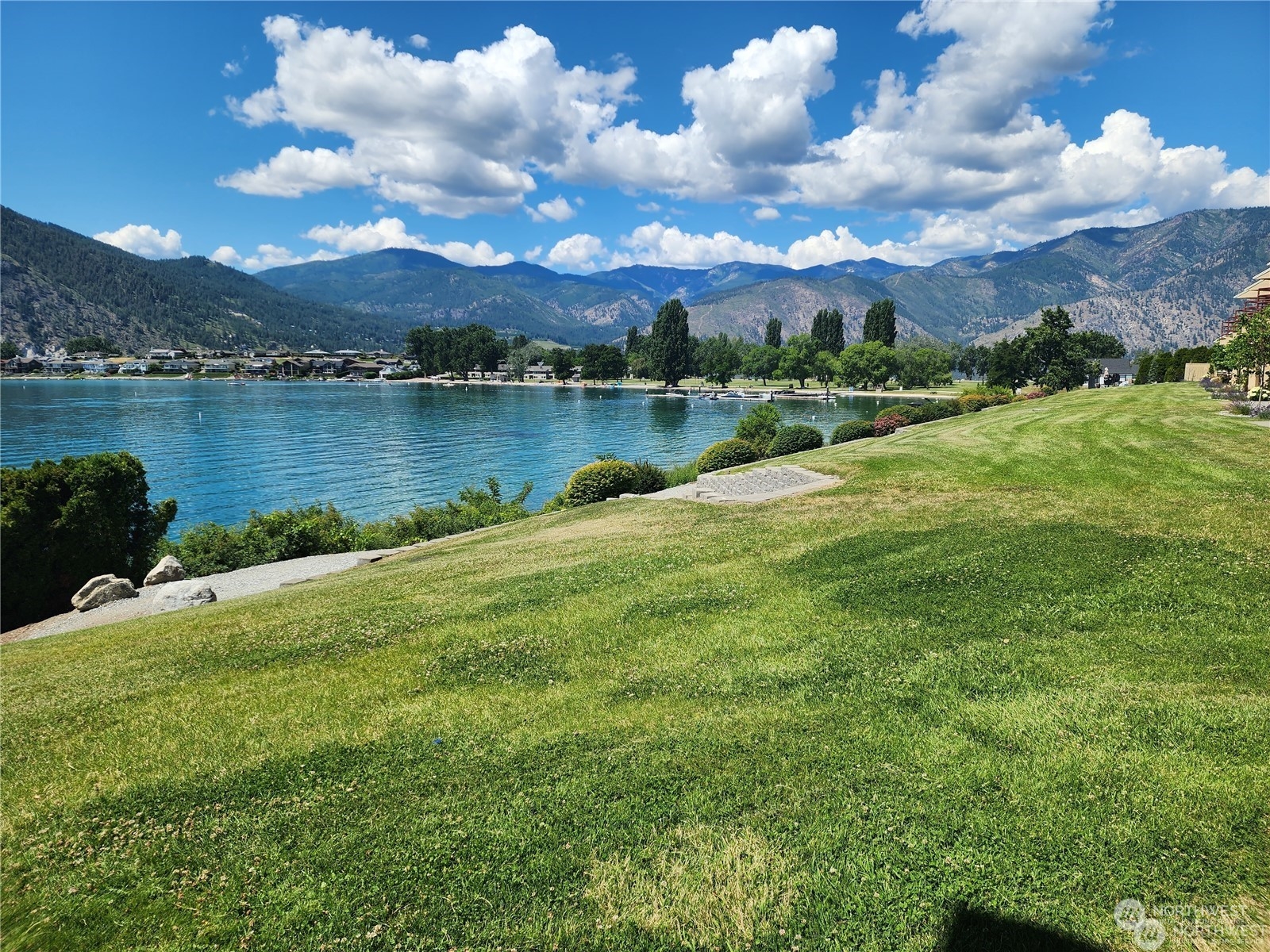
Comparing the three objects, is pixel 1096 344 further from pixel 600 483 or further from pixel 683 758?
pixel 683 758

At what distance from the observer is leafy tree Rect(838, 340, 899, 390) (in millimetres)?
152125

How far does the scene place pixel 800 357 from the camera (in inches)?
7018

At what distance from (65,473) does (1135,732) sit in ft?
83.7

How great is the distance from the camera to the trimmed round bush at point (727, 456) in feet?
100

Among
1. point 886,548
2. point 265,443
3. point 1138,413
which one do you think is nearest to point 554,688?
point 886,548

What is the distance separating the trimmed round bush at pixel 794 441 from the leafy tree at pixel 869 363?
130084mm

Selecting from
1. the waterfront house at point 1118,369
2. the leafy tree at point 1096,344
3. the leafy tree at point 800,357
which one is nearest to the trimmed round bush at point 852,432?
the leafy tree at point 1096,344

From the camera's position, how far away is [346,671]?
8.57 m

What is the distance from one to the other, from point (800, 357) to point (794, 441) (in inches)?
6106

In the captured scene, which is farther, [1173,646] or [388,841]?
[1173,646]

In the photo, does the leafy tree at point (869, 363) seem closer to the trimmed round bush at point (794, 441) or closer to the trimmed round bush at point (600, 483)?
the trimmed round bush at point (794, 441)

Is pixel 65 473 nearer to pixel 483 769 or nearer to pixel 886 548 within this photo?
pixel 483 769

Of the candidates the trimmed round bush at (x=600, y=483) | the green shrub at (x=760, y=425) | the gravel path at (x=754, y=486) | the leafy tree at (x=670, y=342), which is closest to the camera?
the gravel path at (x=754, y=486)

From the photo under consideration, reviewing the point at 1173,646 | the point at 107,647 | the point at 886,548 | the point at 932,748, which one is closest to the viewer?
the point at 932,748
